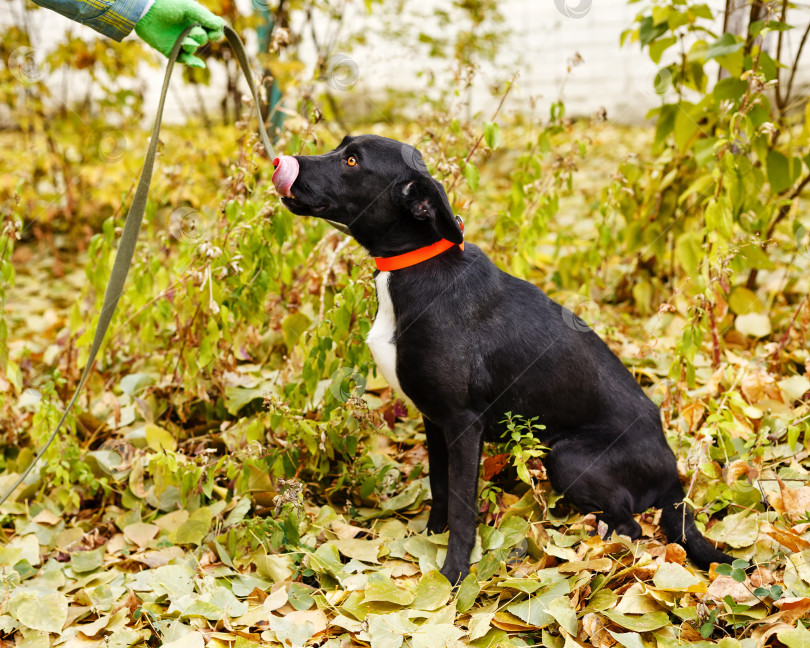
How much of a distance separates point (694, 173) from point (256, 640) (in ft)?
11.3

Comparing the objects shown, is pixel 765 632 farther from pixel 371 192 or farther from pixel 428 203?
pixel 371 192

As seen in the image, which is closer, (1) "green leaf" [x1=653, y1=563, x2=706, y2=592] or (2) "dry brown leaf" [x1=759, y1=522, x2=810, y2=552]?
(1) "green leaf" [x1=653, y1=563, x2=706, y2=592]

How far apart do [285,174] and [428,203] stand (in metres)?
0.49

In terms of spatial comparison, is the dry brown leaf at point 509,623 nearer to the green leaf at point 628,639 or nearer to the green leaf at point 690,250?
the green leaf at point 628,639

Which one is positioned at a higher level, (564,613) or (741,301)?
(741,301)

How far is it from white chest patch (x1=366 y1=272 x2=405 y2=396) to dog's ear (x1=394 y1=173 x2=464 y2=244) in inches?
10.3

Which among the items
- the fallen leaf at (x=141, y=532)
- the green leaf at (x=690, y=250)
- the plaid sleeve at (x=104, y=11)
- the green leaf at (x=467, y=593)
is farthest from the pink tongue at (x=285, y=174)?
the green leaf at (x=690, y=250)

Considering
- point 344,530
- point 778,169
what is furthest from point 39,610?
point 778,169

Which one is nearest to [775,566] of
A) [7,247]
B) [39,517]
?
[39,517]

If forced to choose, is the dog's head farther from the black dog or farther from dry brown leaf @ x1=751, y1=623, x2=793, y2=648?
dry brown leaf @ x1=751, y1=623, x2=793, y2=648

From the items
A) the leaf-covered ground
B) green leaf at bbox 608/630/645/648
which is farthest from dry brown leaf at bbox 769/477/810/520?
green leaf at bbox 608/630/645/648

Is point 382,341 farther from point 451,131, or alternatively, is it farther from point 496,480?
point 451,131

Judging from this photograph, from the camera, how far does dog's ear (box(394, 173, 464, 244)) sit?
8.33ft

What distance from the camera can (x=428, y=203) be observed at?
8.46 feet
